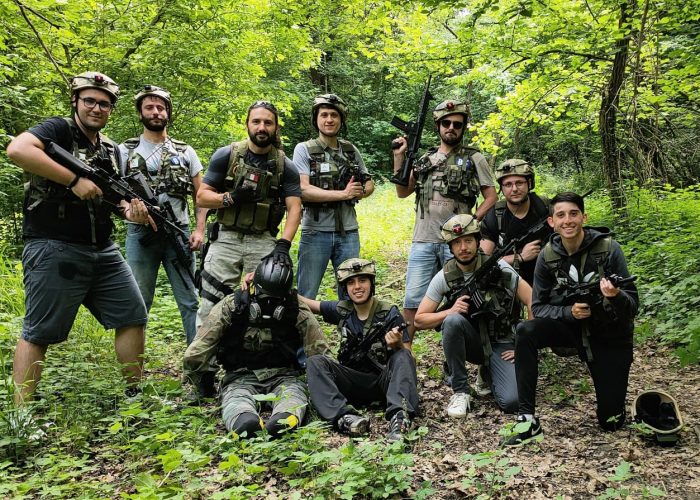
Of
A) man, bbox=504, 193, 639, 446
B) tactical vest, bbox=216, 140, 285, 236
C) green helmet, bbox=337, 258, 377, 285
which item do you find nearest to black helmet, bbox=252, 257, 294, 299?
green helmet, bbox=337, 258, 377, 285

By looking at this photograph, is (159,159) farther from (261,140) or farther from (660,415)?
(660,415)

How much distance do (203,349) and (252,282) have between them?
2.28 ft

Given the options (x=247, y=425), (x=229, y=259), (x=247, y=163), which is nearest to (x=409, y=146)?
(x=247, y=163)

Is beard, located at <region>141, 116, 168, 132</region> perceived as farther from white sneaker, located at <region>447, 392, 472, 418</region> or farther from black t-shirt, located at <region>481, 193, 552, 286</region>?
white sneaker, located at <region>447, 392, 472, 418</region>

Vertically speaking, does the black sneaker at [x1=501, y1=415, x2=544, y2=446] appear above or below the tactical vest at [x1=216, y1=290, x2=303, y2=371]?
below

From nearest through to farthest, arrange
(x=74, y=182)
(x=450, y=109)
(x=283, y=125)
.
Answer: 1. (x=74, y=182)
2. (x=450, y=109)
3. (x=283, y=125)

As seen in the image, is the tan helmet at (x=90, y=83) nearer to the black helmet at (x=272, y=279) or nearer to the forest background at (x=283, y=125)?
the forest background at (x=283, y=125)

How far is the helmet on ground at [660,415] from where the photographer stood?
367cm

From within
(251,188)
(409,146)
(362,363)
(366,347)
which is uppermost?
(409,146)

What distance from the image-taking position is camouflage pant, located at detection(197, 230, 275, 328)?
189 inches

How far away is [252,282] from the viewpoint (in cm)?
442

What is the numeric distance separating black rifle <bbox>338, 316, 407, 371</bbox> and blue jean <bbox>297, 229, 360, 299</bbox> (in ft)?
2.82

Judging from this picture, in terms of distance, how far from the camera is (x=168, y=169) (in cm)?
523

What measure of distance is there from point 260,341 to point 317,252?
4.11ft
